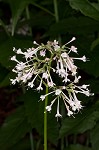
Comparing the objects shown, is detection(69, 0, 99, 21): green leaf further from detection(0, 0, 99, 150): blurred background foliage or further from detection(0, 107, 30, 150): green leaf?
detection(0, 107, 30, 150): green leaf

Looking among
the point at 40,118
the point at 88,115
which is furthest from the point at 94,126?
the point at 40,118

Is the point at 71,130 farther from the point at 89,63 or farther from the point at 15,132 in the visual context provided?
the point at 15,132

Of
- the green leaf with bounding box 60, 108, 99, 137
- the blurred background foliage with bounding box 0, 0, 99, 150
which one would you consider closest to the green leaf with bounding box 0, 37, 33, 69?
the blurred background foliage with bounding box 0, 0, 99, 150

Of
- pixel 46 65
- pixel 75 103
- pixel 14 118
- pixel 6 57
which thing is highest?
pixel 6 57

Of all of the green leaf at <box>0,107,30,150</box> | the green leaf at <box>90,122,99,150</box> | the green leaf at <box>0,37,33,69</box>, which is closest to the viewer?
the green leaf at <box>90,122,99,150</box>

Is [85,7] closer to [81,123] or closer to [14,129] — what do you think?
[81,123]

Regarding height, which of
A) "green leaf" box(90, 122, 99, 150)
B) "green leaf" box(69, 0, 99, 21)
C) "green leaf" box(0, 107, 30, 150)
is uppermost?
"green leaf" box(69, 0, 99, 21)

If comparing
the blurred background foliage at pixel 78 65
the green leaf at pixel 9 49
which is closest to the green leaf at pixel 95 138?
the blurred background foliage at pixel 78 65

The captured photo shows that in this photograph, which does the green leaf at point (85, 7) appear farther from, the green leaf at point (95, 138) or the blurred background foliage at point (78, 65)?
the green leaf at point (95, 138)

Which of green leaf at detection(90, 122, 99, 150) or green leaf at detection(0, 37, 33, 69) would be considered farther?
green leaf at detection(0, 37, 33, 69)
